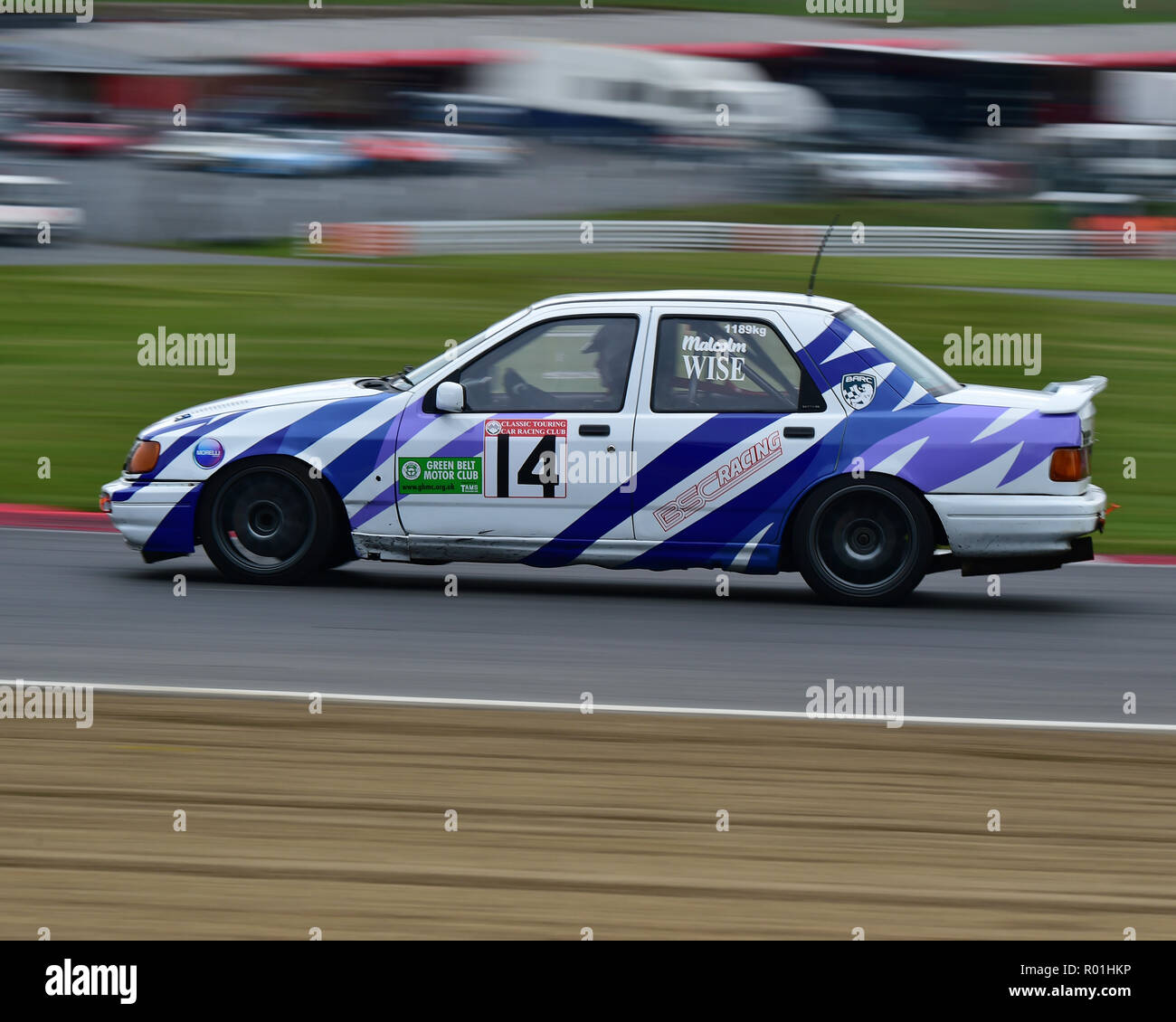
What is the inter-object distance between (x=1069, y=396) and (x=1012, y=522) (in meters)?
0.84

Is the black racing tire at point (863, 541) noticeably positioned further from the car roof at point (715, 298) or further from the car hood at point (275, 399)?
the car hood at point (275, 399)

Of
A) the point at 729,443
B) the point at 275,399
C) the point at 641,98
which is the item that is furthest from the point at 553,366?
the point at 641,98

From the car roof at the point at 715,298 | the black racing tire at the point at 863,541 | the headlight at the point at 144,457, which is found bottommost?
the black racing tire at the point at 863,541

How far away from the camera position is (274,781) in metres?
6.10

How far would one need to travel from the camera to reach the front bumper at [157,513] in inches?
373

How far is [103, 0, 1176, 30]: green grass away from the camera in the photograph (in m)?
49.8

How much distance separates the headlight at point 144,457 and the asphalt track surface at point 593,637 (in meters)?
0.71

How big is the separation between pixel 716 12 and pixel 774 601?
42606 millimetres

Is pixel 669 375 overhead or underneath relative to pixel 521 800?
overhead

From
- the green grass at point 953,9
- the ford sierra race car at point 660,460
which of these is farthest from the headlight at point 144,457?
the green grass at point 953,9

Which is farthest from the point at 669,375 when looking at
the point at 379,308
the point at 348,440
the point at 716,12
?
the point at 716,12
